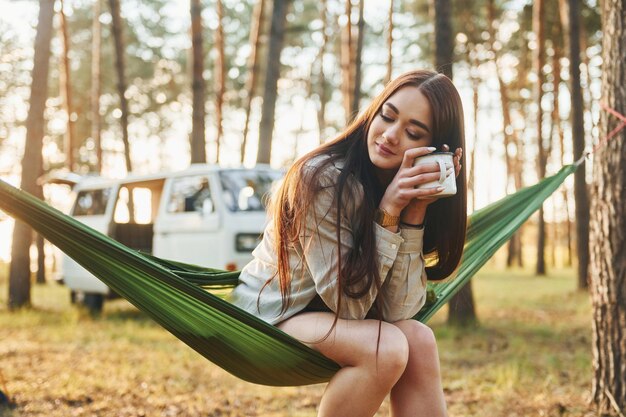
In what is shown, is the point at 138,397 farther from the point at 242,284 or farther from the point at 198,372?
the point at 242,284

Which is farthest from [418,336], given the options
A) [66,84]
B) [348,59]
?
[66,84]

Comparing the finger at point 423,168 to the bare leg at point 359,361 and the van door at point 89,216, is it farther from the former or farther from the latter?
the van door at point 89,216

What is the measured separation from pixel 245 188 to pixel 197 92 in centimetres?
284

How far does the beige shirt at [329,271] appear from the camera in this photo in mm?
1746

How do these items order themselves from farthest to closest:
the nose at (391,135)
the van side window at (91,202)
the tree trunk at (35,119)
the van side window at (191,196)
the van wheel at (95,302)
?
1. the van side window at (91,202)
2. the van wheel at (95,302)
3. the tree trunk at (35,119)
4. the van side window at (191,196)
5. the nose at (391,135)

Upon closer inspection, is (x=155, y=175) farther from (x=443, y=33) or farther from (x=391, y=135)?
(x=391, y=135)

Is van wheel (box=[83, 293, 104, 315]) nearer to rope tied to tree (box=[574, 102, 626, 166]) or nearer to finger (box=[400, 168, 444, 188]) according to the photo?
rope tied to tree (box=[574, 102, 626, 166])

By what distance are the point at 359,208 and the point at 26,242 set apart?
19.8ft

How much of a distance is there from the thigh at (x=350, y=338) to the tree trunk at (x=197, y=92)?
6550 mm

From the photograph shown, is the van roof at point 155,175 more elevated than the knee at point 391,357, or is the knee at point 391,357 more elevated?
the van roof at point 155,175

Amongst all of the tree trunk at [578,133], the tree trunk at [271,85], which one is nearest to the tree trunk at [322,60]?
the tree trunk at [271,85]

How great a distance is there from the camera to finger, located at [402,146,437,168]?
1.74 meters

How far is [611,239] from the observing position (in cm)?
275

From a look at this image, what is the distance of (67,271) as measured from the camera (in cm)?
712
